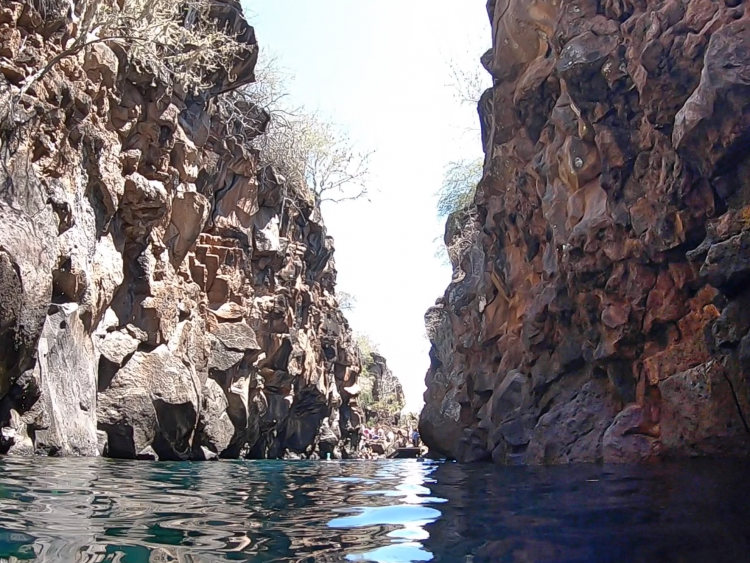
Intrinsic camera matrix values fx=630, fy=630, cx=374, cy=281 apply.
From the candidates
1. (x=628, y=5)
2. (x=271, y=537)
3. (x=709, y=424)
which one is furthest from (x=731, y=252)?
(x=271, y=537)

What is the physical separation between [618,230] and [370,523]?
10.4 meters

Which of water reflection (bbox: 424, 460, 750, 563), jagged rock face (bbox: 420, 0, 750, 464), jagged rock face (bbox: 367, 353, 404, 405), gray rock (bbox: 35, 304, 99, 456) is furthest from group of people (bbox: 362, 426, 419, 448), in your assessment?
water reflection (bbox: 424, 460, 750, 563)

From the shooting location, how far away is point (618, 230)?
1260 cm

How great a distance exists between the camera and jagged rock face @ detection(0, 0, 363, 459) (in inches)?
422

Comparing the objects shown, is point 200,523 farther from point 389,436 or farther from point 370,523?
point 389,436

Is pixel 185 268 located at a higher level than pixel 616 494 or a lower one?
higher

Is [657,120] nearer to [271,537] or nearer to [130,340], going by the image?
[271,537]

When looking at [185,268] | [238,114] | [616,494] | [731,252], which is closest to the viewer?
[616,494]

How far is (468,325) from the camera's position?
22219 millimetres

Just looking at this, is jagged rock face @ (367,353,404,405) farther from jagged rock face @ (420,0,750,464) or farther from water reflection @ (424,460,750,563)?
water reflection @ (424,460,750,563)

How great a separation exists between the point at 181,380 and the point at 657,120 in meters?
13.0

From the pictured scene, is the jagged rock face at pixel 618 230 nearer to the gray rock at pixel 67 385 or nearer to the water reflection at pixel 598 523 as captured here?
the water reflection at pixel 598 523

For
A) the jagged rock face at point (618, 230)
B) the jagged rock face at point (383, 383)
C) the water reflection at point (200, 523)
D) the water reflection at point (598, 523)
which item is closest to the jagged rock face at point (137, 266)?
the water reflection at point (200, 523)

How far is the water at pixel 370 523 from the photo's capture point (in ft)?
8.96
